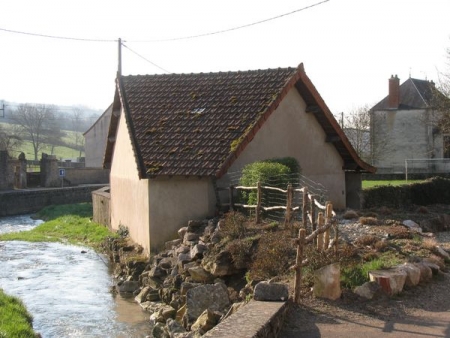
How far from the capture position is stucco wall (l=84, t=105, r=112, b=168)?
202 ft

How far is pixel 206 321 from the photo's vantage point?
11117 millimetres

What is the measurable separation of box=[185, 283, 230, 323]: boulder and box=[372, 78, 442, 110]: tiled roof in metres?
39.1

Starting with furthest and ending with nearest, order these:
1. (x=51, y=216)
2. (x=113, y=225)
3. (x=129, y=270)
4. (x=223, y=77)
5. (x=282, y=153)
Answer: (x=51, y=216)
(x=113, y=225)
(x=223, y=77)
(x=282, y=153)
(x=129, y=270)

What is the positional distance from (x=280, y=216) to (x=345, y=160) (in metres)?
7.98

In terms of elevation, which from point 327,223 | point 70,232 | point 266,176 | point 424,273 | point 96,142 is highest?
point 96,142

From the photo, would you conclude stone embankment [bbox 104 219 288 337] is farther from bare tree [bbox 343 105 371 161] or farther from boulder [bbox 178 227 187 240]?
bare tree [bbox 343 105 371 161]

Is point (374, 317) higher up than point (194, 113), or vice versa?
point (194, 113)

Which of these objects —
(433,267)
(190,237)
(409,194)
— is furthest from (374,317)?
(409,194)

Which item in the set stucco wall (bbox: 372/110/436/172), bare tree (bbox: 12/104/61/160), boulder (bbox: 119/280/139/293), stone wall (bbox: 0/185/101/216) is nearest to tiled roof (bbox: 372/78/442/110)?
stucco wall (bbox: 372/110/436/172)

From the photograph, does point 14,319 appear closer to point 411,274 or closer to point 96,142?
point 411,274

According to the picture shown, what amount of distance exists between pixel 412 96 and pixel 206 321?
42.2 m

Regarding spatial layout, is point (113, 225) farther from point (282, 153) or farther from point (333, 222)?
point (333, 222)

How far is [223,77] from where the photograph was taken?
76.5 feet

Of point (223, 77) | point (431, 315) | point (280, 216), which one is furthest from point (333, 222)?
point (223, 77)
